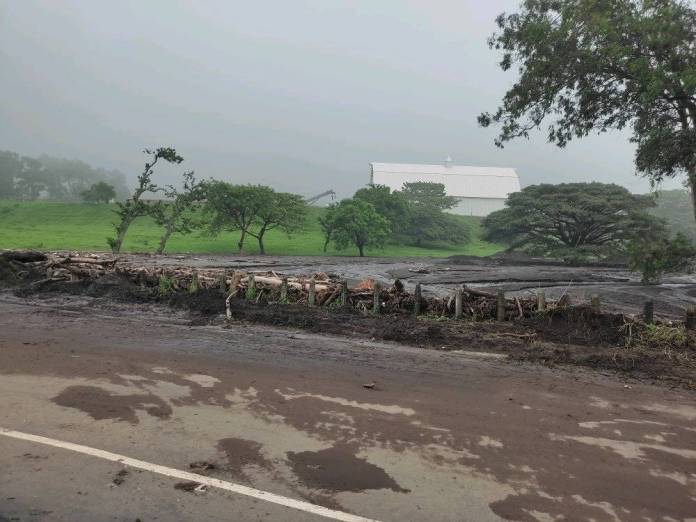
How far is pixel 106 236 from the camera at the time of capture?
4938cm

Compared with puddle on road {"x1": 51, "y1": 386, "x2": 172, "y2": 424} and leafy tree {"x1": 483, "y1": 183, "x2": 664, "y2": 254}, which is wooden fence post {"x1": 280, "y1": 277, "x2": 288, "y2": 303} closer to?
puddle on road {"x1": 51, "y1": 386, "x2": 172, "y2": 424}

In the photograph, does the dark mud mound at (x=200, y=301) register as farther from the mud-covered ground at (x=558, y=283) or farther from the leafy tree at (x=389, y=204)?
the leafy tree at (x=389, y=204)

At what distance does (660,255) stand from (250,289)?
12186mm

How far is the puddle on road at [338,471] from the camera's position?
4.50 m

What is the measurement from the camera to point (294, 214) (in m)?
44.0

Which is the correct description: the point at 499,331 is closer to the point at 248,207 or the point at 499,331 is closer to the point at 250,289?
the point at 250,289

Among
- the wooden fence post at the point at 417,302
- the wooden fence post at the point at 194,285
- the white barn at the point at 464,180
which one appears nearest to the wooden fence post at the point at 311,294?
the wooden fence post at the point at 417,302

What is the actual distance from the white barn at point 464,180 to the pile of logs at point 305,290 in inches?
2813

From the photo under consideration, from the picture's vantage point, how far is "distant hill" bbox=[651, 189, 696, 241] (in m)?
68.3

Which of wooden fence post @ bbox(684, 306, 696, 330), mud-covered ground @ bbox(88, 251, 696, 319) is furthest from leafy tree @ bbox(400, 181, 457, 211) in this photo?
wooden fence post @ bbox(684, 306, 696, 330)

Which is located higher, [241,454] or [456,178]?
[456,178]

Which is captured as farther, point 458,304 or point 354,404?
point 458,304

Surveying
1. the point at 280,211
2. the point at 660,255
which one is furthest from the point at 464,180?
the point at 660,255

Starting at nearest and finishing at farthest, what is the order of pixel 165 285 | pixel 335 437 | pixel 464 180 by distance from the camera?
1. pixel 335 437
2. pixel 165 285
3. pixel 464 180
